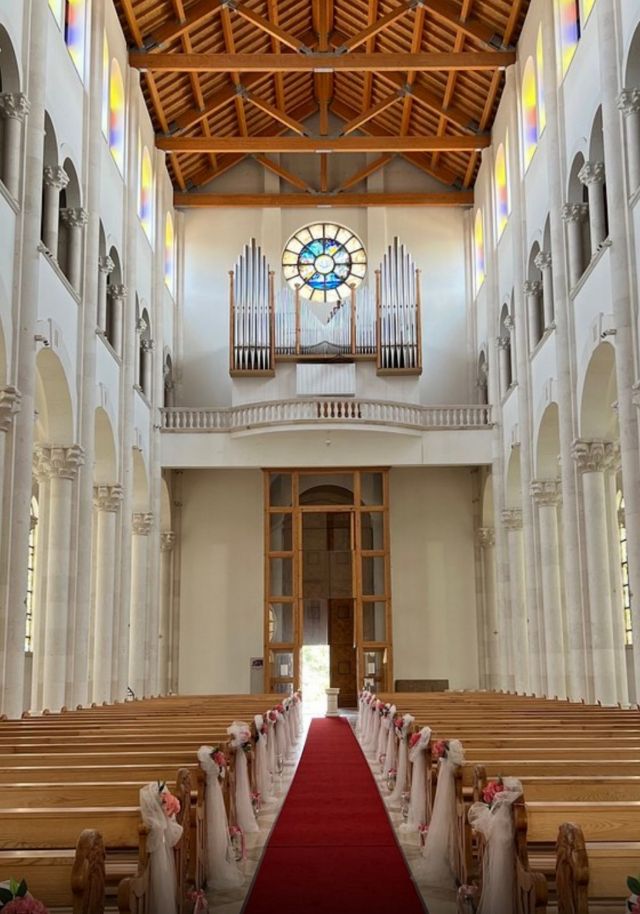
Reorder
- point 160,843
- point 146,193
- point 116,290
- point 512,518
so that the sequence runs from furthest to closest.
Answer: point 146,193
point 512,518
point 116,290
point 160,843

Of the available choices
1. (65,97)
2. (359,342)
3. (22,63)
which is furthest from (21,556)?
(359,342)

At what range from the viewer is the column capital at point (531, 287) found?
21875 mm

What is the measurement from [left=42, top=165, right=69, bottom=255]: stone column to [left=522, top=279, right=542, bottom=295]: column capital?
9.70 meters

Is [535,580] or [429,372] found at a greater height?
[429,372]

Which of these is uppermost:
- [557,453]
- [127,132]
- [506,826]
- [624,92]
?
[127,132]

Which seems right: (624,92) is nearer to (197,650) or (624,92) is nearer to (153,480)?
(153,480)

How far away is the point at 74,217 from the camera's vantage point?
18.5 meters

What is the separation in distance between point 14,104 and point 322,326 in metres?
14.2

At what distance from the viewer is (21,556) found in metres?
14.1

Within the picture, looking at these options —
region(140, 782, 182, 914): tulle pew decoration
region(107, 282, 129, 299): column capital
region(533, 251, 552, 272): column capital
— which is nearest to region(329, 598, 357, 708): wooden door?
region(107, 282, 129, 299): column capital

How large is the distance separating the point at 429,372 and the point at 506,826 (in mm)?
25324

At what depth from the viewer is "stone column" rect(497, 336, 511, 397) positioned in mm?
25656

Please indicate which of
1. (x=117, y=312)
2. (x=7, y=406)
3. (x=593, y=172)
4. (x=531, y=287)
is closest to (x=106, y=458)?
(x=117, y=312)

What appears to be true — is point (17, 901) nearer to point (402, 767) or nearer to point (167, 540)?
point (402, 767)
